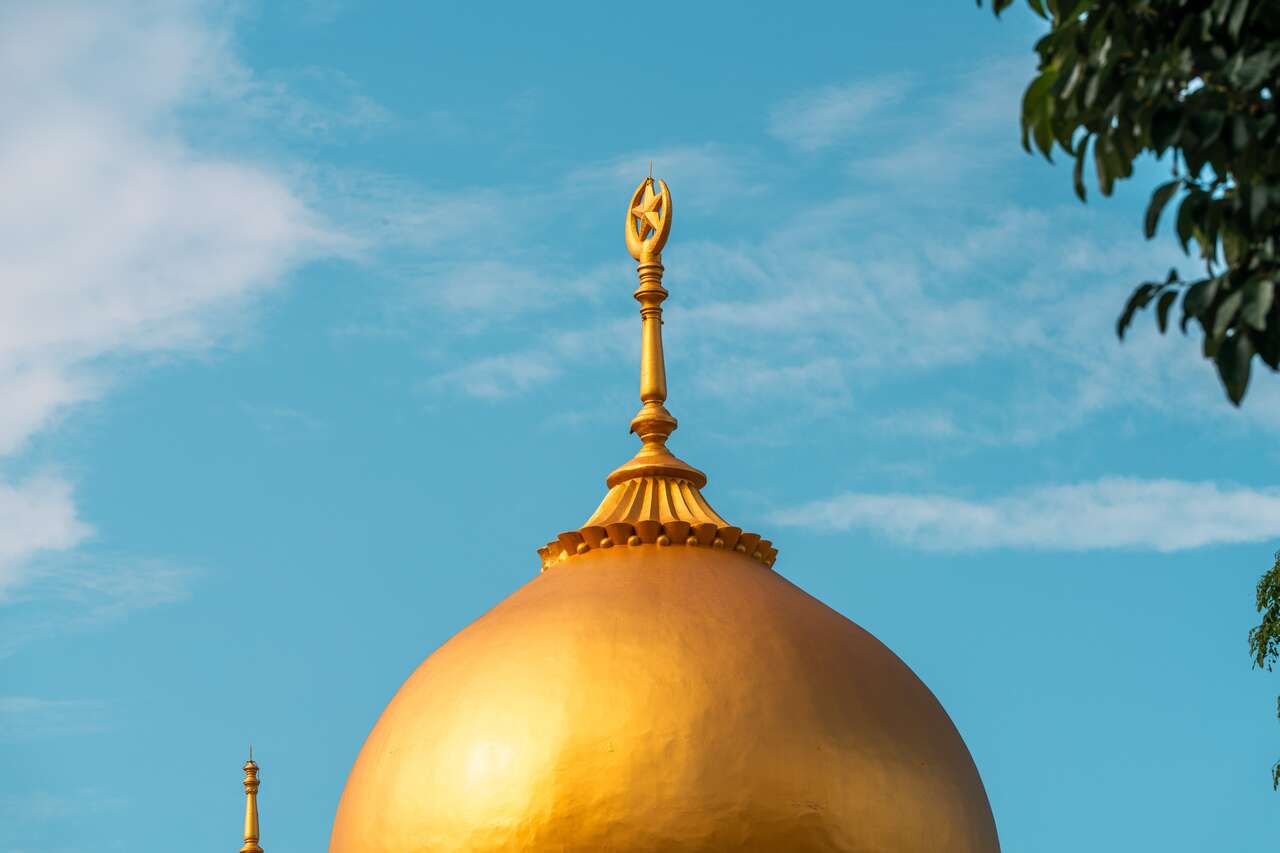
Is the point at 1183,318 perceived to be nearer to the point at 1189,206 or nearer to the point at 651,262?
the point at 1189,206

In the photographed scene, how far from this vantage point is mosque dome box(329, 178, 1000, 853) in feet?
51.8

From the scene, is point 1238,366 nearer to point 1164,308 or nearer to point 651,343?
point 1164,308

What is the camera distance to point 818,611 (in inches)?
687

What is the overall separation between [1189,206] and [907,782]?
30.3 ft

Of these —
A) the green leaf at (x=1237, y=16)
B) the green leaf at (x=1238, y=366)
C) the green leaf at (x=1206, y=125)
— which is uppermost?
the green leaf at (x=1237, y=16)

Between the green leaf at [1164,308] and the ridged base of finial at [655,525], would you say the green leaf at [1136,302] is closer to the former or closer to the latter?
the green leaf at [1164,308]

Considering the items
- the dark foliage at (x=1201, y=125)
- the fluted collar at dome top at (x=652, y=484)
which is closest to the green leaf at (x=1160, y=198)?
the dark foliage at (x=1201, y=125)

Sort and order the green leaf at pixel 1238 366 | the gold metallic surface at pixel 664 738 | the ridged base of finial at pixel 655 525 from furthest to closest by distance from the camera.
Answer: the ridged base of finial at pixel 655 525, the gold metallic surface at pixel 664 738, the green leaf at pixel 1238 366

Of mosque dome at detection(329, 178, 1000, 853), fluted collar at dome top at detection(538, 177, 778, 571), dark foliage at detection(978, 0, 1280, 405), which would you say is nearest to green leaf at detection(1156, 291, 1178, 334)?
dark foliage at detection(978, 0, 1280, 405)

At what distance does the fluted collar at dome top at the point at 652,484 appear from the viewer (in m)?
18.0

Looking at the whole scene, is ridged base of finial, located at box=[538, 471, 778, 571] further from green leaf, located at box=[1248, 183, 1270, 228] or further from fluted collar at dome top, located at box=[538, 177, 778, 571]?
green leaf, located at box=[1248, 183, 1270, 228]

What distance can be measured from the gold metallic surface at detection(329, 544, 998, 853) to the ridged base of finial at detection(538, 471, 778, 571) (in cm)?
52

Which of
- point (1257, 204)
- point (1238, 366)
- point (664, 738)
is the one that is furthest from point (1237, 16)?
point (664, 738)

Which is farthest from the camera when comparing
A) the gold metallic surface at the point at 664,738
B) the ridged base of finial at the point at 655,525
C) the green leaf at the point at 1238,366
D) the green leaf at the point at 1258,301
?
the ridged base of finial at the point at 655,525
